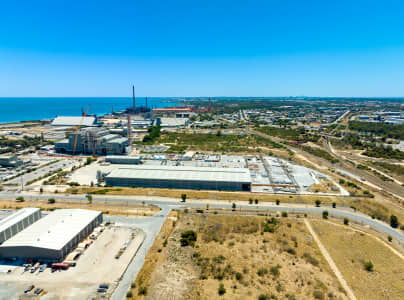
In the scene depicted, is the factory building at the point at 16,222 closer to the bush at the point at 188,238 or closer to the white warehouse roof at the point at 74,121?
the bush at the point at 188,238

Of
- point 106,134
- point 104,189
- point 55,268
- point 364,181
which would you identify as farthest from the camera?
point 106,134

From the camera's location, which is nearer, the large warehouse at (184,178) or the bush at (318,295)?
the bush at (318,295)

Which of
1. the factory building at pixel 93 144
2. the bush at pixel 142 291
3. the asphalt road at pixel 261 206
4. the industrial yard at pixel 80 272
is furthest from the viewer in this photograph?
the factory building at pixel 93 144

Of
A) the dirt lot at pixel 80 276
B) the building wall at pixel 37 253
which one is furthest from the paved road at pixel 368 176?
the building wall at pixel 37 253

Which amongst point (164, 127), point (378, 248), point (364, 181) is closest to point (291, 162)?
point (364, 181)

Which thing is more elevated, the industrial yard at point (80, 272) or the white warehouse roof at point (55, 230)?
the white warehouse roof at point (55, 230)

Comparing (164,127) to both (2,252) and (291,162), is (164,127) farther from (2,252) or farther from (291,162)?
(2,252)

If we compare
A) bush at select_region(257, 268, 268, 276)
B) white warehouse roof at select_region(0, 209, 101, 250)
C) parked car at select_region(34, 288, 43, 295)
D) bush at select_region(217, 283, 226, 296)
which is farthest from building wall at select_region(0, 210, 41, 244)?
bush at select_region(257, 268, 268, 276)

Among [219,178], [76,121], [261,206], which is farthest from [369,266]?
[76,121]
